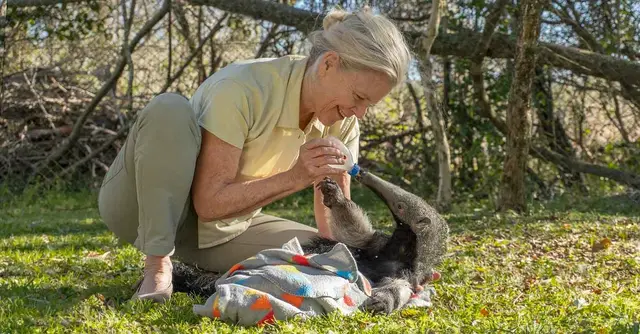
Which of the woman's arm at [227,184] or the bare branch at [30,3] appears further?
the bare branch at [30,3]

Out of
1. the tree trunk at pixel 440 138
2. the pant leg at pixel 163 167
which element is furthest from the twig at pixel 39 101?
the pant leg at pixel 163 167


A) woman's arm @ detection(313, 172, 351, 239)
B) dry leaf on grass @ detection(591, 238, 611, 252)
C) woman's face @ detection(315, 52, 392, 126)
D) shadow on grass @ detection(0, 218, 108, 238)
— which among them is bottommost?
shadow on grass @ detection(0, 218, 108, 238)

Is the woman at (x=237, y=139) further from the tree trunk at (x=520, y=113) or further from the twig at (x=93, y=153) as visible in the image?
the twig at (x=93, y=153)

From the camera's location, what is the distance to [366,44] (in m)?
3.33

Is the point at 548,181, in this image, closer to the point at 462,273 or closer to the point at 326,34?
the point at 462,273

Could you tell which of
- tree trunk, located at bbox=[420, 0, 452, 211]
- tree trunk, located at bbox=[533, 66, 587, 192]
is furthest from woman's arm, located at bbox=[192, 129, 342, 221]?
tree trunk, located at bbox=[533, 66, 587, 192]

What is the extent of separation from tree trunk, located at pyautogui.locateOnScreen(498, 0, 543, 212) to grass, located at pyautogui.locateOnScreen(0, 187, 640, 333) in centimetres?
21

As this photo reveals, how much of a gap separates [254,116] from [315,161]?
0.46 meters

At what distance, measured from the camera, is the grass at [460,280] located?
3.04m

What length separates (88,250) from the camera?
5.03m

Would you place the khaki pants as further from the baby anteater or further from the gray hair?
the gray hair

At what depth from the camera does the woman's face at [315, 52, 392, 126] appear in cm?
334

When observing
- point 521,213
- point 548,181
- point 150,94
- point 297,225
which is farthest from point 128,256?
point 548,181

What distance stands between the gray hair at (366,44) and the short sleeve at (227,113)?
1.20ft
